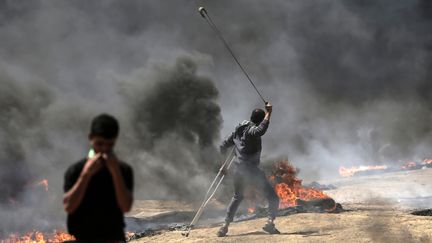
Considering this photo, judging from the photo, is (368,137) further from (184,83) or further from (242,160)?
(242,160)

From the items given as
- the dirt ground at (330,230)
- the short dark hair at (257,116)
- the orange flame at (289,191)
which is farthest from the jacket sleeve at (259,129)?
the orange flame at (289,191)

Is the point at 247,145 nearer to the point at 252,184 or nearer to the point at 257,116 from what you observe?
the point at 257,116

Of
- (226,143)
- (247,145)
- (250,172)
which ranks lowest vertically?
(250,172)

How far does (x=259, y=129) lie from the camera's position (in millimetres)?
7887

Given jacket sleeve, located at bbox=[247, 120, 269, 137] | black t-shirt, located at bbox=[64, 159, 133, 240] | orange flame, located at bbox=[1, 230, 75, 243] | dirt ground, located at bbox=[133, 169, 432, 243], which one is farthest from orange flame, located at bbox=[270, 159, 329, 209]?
black t-shirt, located at bbox=[64, 159, 133, 240]

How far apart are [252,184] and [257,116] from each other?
1319 millimetres

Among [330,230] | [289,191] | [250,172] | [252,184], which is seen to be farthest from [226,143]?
[289,191]

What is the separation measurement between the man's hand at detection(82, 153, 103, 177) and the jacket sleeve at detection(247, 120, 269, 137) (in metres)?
5.28

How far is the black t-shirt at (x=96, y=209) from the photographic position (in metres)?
2.92

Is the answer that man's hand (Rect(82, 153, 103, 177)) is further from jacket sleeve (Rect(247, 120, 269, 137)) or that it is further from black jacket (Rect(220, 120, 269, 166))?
black jacket (Rect(220, 120, 269, 166))

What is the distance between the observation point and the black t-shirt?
2916 millimetres

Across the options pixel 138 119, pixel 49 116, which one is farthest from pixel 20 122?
pixel 138 119

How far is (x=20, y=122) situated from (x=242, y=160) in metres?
20.1

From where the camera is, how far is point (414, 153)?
139 feet
